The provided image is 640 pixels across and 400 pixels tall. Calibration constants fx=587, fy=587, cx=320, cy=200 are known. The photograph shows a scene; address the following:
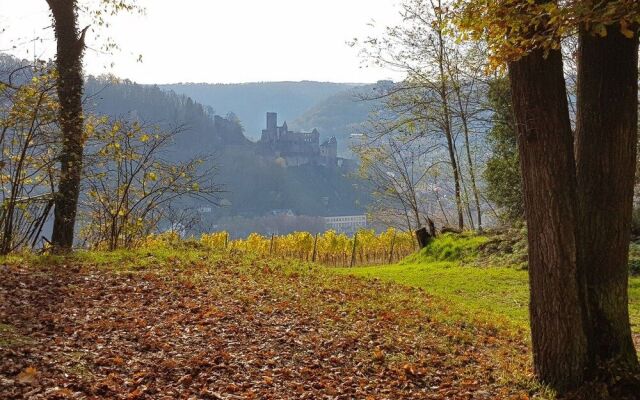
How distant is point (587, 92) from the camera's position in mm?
5070

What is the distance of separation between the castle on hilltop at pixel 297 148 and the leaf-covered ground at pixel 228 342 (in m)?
76.5

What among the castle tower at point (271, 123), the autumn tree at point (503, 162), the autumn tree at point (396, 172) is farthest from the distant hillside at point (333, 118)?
the autumn tree at point (503, 162)

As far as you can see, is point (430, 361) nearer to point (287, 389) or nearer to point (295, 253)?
point (287, 389)

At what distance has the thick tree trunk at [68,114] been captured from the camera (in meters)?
Result: 9.72

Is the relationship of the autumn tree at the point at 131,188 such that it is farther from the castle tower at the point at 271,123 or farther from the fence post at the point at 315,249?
the castle tower at the point at 271,123

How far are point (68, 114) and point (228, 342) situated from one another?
5727mm

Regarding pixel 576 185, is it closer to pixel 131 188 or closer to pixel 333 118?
pixel 131 188

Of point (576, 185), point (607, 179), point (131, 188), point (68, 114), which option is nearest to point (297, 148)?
point (131, 188)

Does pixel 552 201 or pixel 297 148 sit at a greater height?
pixel 297 148

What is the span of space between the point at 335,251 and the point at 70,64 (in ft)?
48.5

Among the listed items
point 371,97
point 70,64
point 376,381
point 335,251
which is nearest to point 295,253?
point 335,251

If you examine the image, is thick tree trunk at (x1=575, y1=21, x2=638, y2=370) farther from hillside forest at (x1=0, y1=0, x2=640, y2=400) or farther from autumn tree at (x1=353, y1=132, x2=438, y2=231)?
autumn tree at (x1=353, y1=132, x2=438, y2=231)

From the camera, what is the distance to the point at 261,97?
143m

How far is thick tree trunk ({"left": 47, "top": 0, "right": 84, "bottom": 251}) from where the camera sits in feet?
31.9
